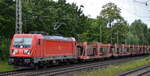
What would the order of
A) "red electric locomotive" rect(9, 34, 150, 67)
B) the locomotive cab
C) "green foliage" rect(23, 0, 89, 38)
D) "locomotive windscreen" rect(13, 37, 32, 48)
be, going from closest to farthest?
the locomotive cab, "red electric locomotive" rect(9, 34, 150, 67), "locomotive windscreen" rect(13, 37, 32, 48), "green foliage" rect(23, 0, 89, 38)

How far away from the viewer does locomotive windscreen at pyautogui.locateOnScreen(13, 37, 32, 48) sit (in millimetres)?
22747

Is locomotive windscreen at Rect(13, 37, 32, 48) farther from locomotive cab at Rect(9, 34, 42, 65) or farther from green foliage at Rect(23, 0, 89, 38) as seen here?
green foliage at Rect(23, 0, 89, 38)

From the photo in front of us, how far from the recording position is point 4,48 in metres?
28.3

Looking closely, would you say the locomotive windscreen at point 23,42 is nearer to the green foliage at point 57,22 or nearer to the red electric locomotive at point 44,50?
the red electric locomotive at point 44,50

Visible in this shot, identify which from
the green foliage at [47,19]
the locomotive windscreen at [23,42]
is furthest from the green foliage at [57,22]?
the locomotive windscreen at [23,42]

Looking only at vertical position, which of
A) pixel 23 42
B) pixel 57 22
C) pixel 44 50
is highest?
pixel 57 22

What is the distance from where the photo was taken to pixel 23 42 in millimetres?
22953

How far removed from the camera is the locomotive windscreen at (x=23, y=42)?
896 inches

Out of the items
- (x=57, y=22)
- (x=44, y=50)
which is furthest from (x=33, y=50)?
(x=57, y=22)

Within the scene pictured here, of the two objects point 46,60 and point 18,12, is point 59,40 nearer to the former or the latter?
point 46,60

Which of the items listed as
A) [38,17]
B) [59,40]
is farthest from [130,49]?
[59,40]

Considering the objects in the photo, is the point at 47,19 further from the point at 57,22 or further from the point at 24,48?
the point at 24,48

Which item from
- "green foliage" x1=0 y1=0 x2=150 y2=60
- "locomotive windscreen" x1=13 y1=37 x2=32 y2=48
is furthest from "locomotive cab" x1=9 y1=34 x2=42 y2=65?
"green foliage" x1=0 y1=0 x2=150 y2=60

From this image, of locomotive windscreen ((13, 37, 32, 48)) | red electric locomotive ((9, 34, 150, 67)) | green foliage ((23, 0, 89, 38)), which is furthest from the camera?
green foliage ((23, 0, 89, 38))
